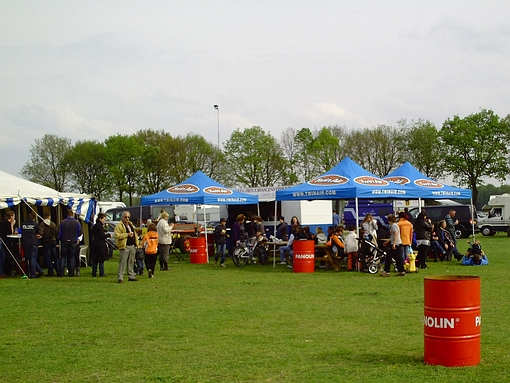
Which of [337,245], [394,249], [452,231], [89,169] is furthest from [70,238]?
[89,169]

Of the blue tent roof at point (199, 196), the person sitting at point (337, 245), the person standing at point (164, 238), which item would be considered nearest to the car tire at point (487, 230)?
the blue tent roof at point (199, 196)

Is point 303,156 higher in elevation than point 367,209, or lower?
higher

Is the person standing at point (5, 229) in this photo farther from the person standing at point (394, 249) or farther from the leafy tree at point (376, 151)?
the leafy tree at point (376, 151)

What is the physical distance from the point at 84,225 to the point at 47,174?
1540 inches

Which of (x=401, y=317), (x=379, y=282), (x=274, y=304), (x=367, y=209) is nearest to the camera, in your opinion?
(x=401, y=317)

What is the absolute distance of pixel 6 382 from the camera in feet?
22.4

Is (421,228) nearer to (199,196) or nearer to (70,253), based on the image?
(199,196)

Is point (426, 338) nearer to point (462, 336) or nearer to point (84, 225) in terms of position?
point (462, 336)

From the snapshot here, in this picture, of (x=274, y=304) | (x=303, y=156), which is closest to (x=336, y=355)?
(x=274, y=304)

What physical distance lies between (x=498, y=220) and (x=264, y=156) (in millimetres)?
22852

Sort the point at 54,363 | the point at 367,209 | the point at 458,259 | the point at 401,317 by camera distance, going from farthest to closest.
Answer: the point at 367,209, the point at 458,259, the point at 401,317, the point at 54,363

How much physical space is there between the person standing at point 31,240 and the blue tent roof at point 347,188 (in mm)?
7110

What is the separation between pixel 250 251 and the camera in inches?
843

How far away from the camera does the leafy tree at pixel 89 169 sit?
59.7m
